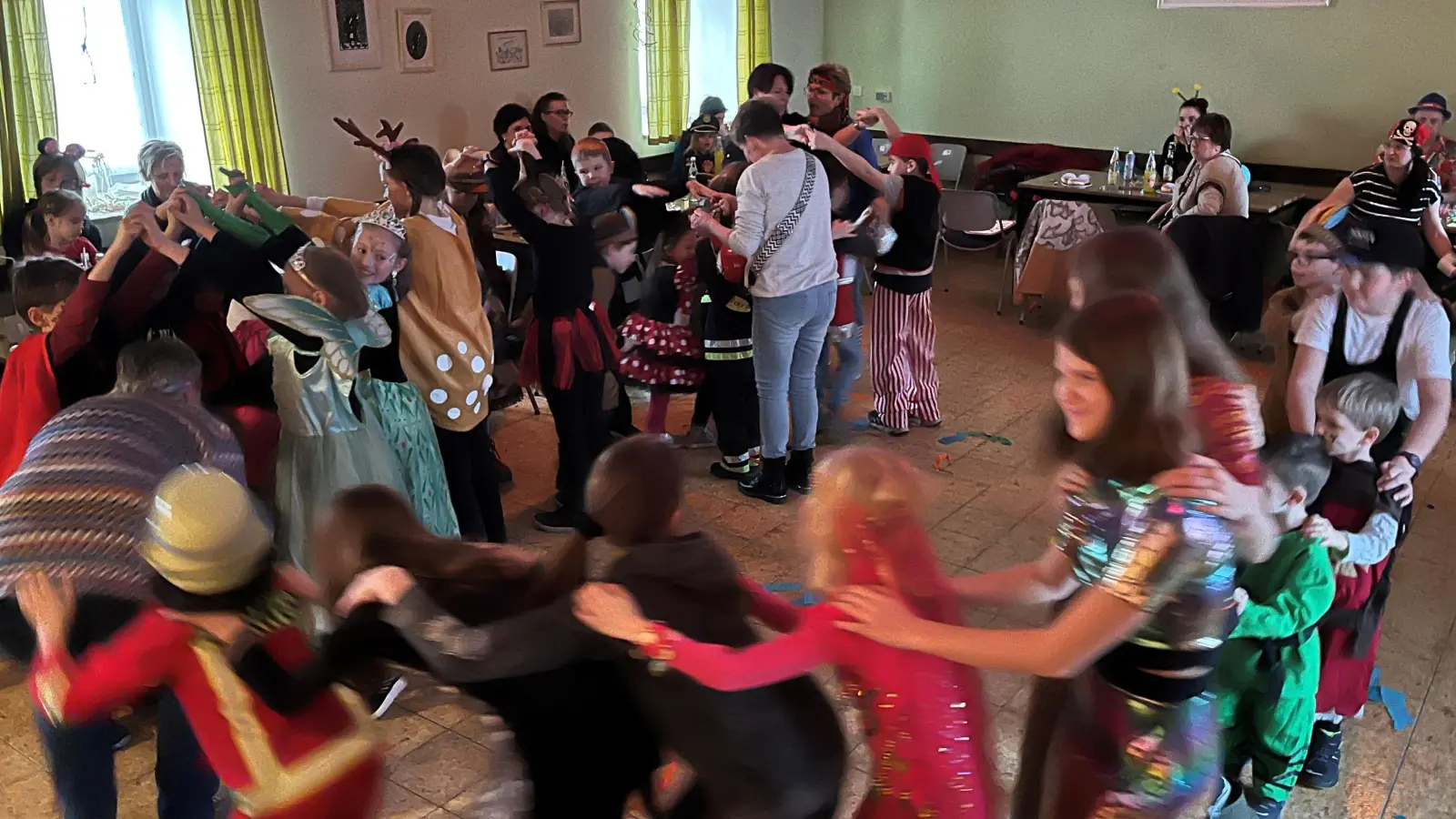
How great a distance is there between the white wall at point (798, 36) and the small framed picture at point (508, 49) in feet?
9.03

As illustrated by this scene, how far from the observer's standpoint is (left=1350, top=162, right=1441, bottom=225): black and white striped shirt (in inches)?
A: 194

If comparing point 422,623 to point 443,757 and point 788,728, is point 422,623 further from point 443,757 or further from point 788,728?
point 443,757

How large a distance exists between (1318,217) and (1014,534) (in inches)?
67.0

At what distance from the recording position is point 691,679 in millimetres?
1627

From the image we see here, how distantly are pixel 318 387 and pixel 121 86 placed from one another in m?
4.26

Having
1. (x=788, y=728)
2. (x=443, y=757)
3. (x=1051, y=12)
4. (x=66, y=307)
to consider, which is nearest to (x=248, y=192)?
(x=66, y=307)

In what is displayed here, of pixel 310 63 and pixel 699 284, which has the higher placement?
pixel 310 63

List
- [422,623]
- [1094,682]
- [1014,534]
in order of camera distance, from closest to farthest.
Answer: [422,623] < [1094,682] < [1014,534]

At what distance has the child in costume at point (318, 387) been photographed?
2730mm

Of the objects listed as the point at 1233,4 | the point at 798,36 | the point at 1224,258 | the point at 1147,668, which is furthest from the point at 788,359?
the point at 798,36

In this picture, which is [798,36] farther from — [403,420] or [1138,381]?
[1138,381]

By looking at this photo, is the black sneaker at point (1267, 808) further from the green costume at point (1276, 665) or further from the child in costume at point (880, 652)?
the child in costume at point (880, 652)

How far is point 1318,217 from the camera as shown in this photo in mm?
4195

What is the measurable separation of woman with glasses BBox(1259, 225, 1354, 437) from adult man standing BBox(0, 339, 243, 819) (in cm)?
263
